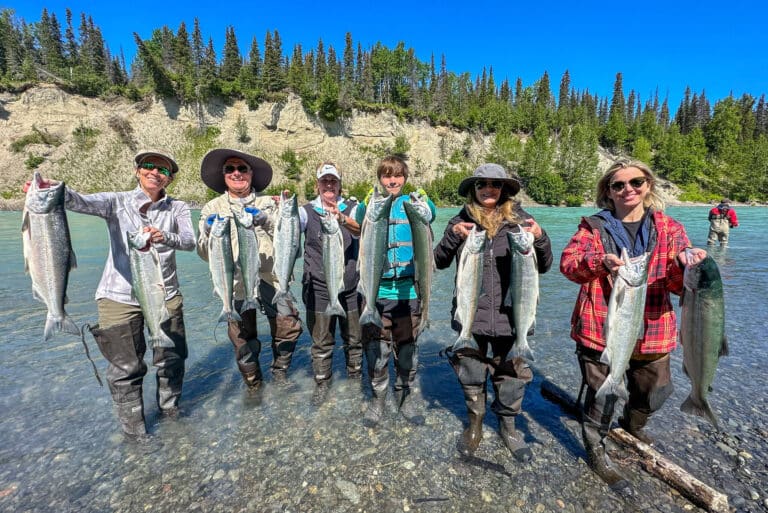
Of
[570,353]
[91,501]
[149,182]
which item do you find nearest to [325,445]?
[91,501]

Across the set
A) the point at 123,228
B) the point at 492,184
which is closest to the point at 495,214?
the point at 492,184

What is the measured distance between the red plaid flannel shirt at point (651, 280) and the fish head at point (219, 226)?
3586 millimetres

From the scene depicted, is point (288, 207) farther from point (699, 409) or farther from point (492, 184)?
point (699, 409)

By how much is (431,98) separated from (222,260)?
298 feet

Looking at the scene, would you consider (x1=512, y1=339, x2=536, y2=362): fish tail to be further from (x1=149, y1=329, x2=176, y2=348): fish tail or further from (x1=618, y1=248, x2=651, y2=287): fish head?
(x1=149, y1=329, x2=176, y2=348): fish tail

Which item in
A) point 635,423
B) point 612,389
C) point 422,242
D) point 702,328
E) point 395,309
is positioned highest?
point 422,242

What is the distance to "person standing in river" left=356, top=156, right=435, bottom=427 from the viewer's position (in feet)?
14.6

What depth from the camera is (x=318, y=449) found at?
4324 millimetres

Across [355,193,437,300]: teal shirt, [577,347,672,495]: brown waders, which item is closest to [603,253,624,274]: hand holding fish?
[577,347,672,495]: brown waders

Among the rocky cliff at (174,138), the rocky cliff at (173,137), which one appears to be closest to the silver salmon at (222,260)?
the rocky cliff at (174,138)

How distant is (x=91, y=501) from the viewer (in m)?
3.60

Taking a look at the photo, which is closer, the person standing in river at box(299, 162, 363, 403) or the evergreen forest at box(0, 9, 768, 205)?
the person standing in river at box(299, 162, 363, 403)

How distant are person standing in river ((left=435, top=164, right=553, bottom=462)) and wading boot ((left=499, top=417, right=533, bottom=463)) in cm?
1

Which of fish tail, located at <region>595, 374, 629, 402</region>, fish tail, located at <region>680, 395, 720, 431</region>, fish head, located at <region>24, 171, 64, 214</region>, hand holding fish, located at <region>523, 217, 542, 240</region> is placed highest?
fish head, located at <region>24, 171, 64, 214</region>
